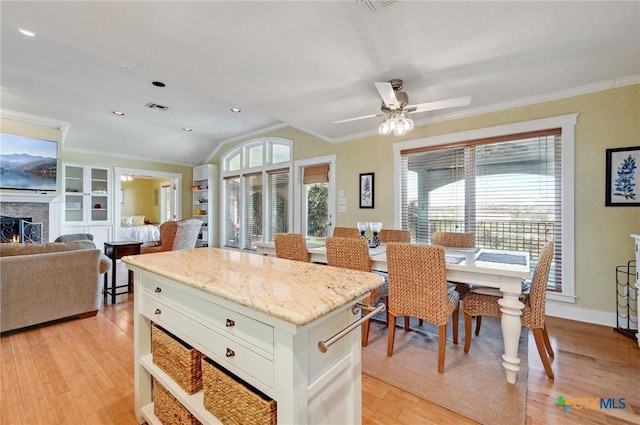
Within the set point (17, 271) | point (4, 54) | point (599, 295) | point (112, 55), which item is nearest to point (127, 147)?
point (4, 54)

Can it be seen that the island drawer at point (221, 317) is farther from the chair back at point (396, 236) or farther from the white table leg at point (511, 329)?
the chair back at point (396, 236)

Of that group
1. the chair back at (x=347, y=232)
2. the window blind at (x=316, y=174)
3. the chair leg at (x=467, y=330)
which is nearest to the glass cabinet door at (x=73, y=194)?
the window blind at (x=316, y=174)

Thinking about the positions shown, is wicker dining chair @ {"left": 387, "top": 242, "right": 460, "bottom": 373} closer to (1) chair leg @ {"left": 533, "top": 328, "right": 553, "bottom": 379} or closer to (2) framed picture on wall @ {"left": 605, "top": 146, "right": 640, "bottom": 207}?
(1) chair leg @ {"left": 533, "top": 328, "right": 553, "bottom": 379}

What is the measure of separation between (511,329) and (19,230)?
23.7 feet

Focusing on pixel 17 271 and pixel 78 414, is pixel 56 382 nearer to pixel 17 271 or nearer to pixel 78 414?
pixel 78 414

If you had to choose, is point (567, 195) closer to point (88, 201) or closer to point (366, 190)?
point (366, 190)

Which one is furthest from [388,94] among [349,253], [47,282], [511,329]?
[47,282]

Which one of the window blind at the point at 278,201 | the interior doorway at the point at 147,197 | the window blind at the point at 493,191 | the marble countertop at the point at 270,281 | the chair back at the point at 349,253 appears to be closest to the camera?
the marble countertop at the point at 270,281

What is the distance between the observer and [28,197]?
4848mm

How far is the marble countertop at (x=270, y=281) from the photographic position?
838 mm

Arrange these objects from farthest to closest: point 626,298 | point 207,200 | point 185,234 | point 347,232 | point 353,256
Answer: point 207,200 → point 185,234 → point 347,232 → point 626,298 → point 353,256

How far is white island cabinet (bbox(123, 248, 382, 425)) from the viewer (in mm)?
843

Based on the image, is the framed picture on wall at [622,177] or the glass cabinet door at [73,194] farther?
the glass cabinet door at [73,194]

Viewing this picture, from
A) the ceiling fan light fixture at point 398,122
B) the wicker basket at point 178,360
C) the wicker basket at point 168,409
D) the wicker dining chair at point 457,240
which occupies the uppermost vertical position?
the ceiling fan light fixture at point 398,122
